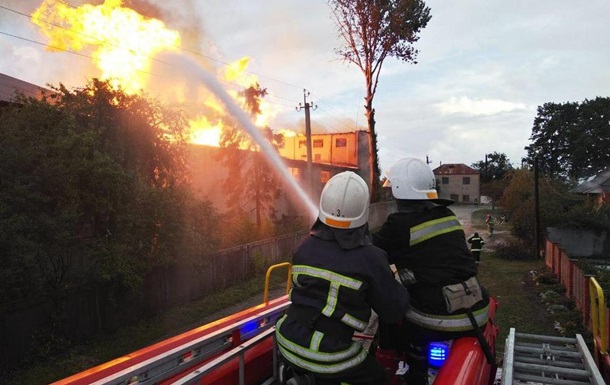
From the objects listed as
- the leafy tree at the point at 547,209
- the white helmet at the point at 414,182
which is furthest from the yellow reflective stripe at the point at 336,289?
the leafy tree at the point at 547,209

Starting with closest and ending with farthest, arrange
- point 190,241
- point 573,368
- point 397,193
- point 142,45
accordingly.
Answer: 1. point 397,193
2. point 573,368
3. point 190,241
4. point 142,45

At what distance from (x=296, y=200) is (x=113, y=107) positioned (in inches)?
688

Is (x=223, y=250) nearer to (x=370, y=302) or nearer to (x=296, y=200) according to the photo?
(x=370, y=302)

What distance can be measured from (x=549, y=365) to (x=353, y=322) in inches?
93.3

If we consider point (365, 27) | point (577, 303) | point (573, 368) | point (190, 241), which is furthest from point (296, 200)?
point (573, 368)

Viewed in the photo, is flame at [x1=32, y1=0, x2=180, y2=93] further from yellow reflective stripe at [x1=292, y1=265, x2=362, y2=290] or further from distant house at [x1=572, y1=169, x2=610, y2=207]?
Result: distant house at [x1=572, y1=169, x2=610, y2=207]

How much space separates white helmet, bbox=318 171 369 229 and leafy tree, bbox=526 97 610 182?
6206cm

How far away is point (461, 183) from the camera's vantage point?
73000mm

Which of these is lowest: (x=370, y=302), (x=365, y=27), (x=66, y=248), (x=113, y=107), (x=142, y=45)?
(x=66, y=248)

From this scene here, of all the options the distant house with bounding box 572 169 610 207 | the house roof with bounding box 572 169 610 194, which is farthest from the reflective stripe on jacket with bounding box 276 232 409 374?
the house roof with bounding box 572 169 610 194

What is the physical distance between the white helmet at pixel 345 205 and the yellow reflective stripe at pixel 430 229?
0.59 metres

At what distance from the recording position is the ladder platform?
308cm

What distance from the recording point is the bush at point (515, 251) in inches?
704

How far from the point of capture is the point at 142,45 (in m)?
18.4
